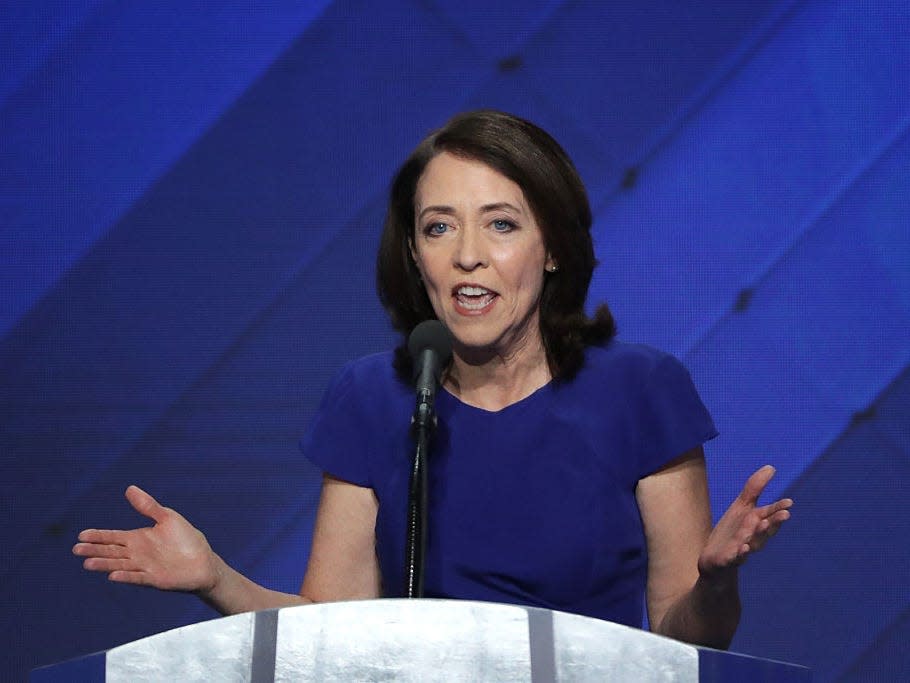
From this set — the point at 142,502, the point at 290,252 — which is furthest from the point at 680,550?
the point at 290,252

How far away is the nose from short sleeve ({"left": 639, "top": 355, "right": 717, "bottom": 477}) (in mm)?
352

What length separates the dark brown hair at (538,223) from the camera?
200cm

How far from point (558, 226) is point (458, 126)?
23 cm

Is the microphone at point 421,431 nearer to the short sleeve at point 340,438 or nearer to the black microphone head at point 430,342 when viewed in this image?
the black microphone head at point 430,342

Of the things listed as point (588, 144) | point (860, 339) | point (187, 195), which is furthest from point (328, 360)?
point (860, 339)

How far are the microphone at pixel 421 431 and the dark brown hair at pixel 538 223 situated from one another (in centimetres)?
37

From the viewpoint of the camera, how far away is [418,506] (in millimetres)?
1506

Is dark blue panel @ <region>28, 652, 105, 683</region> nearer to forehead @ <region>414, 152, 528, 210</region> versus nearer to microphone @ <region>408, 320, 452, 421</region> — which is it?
microphone @ <region>408, 320, 452, 421</region>

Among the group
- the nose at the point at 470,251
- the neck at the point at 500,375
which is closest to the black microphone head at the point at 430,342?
the nose at the point at 470,251

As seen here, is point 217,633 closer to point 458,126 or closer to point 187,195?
point 458,126

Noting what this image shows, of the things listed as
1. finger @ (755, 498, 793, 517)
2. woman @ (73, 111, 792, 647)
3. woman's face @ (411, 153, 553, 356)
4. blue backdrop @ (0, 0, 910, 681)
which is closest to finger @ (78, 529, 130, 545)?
woman @ (73, 111, 792, 647)

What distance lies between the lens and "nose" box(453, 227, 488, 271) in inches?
77.0

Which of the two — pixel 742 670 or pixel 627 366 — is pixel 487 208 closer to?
pixel 627 366

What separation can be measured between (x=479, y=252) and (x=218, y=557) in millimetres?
628
